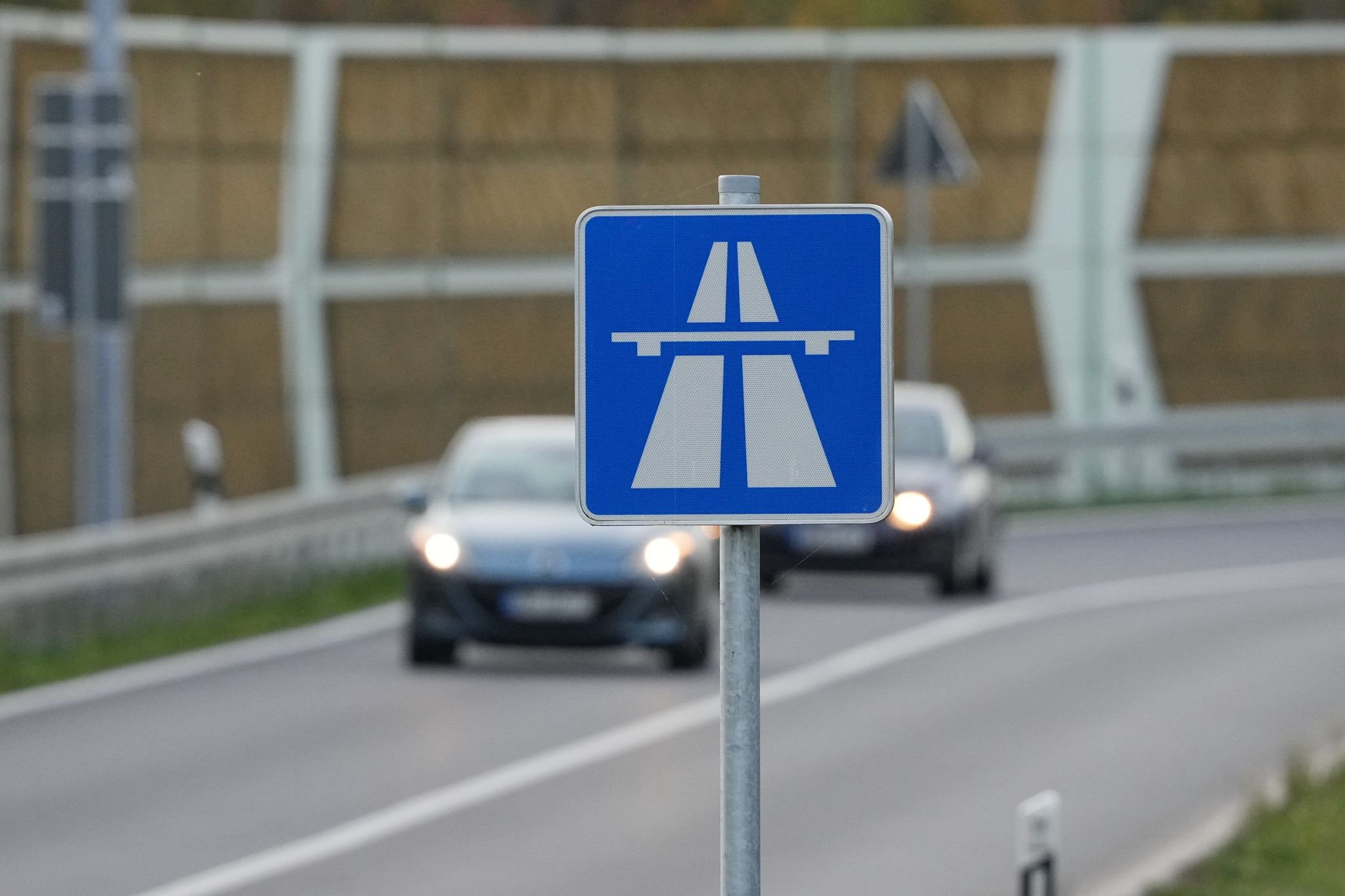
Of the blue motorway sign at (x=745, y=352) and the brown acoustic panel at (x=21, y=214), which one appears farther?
the brown acoustic panel at (x=21, y=214)

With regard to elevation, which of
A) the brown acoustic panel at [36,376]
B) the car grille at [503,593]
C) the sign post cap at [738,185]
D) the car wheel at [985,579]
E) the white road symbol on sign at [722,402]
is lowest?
the car wheel at [985,579]

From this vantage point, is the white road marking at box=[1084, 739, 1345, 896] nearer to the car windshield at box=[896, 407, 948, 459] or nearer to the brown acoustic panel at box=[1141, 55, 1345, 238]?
the car windshield at box=[896, 407, 948, 459]

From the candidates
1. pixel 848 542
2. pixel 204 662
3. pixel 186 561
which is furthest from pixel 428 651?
pixel 848 542

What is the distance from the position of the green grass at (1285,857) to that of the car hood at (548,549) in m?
6.13

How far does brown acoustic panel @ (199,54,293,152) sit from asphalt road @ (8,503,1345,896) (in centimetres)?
764

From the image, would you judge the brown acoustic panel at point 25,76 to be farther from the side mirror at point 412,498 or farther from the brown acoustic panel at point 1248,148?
the brown acoustic panel at point 1248,148


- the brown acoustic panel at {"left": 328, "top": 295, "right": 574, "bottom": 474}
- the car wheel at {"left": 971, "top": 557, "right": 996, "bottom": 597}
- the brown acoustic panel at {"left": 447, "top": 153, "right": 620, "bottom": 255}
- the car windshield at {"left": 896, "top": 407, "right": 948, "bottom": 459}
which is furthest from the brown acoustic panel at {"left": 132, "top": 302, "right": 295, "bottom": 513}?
the car wheel at {"left": 971, "top": 557, "right": 996, "bottom": 597}

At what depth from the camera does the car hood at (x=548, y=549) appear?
59.8ft

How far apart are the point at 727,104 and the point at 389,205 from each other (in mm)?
3430

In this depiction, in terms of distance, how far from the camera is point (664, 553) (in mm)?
17844

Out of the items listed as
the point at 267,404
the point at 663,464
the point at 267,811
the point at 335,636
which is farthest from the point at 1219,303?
the point at 663,464

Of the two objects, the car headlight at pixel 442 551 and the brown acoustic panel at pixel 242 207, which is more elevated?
the brown acoustic panel at pixel 242 207

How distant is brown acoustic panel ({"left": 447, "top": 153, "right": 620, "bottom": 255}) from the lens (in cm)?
3095

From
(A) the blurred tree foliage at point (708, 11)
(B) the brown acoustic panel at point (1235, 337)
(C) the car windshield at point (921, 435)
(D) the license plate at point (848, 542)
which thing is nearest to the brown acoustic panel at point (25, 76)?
(D) the license plate at point (848, 542)
